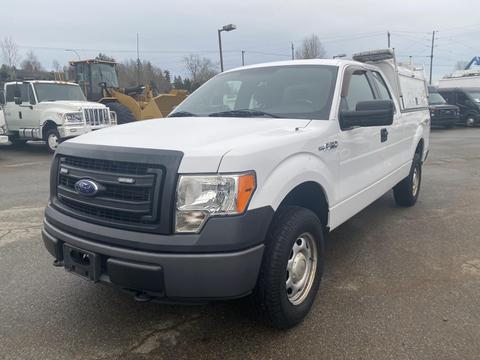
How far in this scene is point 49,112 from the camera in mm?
12398

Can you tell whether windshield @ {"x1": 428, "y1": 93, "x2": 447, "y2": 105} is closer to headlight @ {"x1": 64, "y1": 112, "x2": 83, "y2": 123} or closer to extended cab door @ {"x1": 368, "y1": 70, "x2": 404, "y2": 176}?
headlight @ {"x1": 64, "y1": 112, "x2": 83, "y2": 123}

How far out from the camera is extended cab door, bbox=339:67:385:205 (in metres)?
3.66

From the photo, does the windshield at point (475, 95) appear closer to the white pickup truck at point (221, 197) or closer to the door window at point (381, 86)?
the door window at point (381, 86)

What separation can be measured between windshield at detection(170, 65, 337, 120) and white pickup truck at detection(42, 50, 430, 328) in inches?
0.7

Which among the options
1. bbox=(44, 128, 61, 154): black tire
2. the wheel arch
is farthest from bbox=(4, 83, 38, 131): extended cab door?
the wheel arch

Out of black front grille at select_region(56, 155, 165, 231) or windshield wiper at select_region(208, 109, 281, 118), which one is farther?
windshield wiper at select_region(208, 109, 281, 118)

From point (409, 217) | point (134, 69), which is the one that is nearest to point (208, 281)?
point (409, 217)

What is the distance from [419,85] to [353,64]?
12.7 feet

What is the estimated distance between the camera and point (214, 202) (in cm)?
240

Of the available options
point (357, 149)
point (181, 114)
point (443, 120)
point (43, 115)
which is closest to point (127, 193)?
point (181, 114)

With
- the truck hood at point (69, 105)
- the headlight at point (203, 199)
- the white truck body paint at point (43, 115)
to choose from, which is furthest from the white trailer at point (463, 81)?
the headlight at point (203, 199)

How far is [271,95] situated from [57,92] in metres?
11.4

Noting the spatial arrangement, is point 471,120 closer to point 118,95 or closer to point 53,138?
point 118,95

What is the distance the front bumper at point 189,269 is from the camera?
2.36 m
